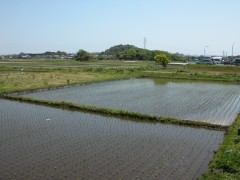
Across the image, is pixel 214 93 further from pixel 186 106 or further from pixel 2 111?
pixel 2 111

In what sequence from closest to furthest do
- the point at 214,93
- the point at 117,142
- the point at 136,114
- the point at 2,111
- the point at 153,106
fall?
the point at 117,142, the point at 136,114, the point at 2,111, the point at 153,106, the point at 214,93

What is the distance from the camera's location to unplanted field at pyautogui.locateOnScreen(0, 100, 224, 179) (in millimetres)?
7191

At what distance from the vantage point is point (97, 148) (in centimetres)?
897

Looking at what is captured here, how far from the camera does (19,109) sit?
14445 millimetres

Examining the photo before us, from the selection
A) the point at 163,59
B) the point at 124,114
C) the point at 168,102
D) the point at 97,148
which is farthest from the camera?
the point at 163,59

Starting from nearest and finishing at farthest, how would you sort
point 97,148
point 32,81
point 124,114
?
point 97,148
point 124,114
point 32,81

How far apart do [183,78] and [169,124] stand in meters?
20.1

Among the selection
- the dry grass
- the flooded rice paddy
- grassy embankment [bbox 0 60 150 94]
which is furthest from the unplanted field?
grassy embankment [bbox 0 60 150 94]

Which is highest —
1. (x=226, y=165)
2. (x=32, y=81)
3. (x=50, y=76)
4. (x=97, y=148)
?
(x=50, y=76)

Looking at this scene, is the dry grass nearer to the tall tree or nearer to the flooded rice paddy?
the flooded rice paddy

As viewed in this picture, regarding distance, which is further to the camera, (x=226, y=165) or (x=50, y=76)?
(x=50, y=76)

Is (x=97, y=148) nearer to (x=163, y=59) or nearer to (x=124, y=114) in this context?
(x=124, y=114)

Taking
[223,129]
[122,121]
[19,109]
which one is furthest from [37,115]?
[223,129]

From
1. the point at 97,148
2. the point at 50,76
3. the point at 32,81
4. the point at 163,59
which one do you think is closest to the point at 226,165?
the point at 97,148
